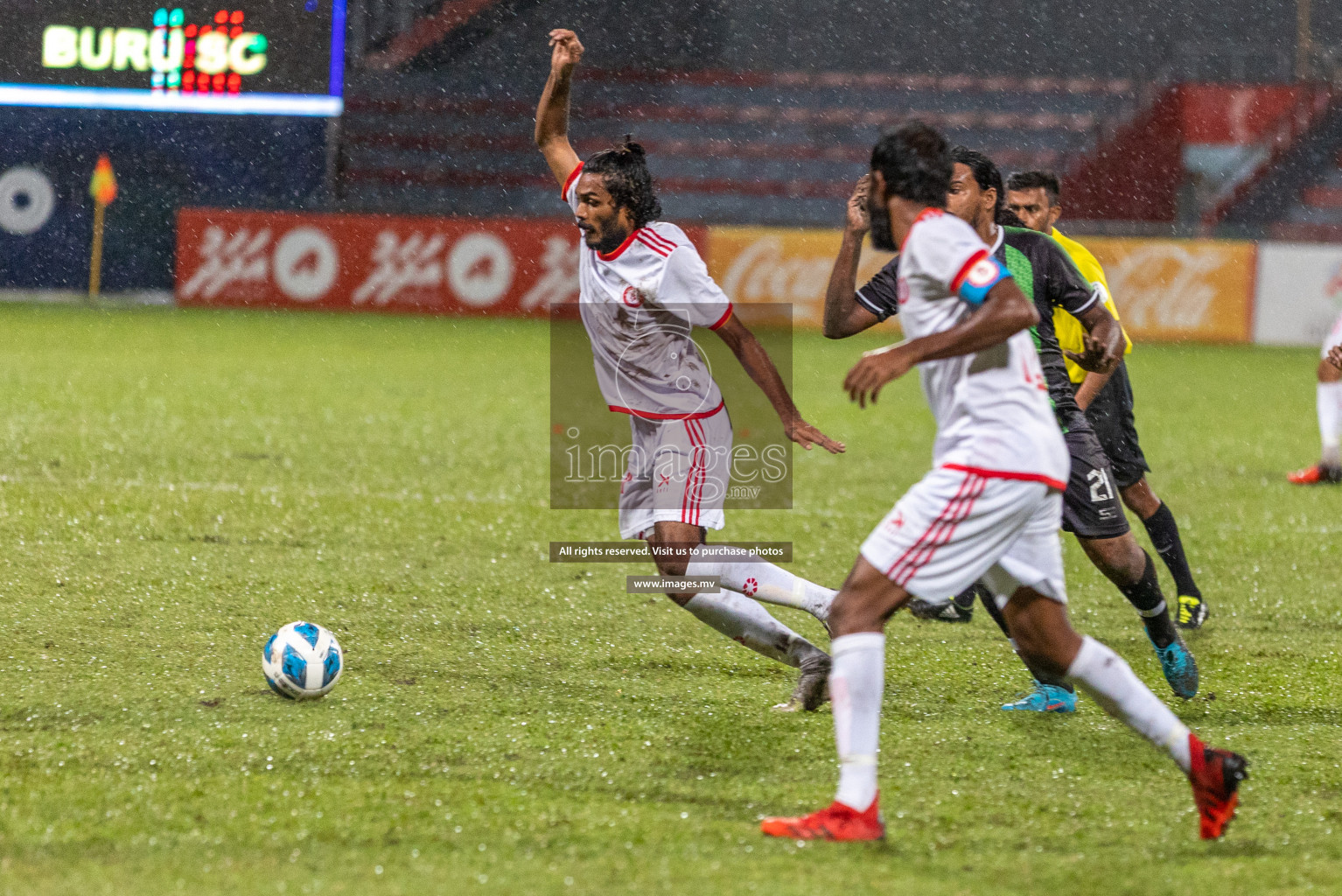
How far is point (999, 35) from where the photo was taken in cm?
3138

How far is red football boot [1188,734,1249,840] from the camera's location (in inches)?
138

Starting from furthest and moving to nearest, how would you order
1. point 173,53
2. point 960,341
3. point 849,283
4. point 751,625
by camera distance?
point 173,53
point 751,625
point 849,283
point 960,341

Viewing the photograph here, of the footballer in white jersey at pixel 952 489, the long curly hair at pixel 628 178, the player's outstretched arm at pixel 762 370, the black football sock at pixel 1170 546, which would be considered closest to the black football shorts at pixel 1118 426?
the black football sock at pixel 1170 546

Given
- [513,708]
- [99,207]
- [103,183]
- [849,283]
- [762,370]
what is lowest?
[513,708]

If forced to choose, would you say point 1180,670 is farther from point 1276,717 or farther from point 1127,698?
point 1127,698

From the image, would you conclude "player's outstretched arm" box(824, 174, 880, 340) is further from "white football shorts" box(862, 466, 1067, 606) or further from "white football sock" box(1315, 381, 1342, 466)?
"white football sock" box(1315, 381, 1342, 466)

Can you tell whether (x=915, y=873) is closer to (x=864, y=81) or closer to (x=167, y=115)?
(x=167, y=115)

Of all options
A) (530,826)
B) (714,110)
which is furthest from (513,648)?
(714,110)

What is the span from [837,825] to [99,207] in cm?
2322

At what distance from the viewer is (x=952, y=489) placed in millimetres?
3400

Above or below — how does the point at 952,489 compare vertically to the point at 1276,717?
above

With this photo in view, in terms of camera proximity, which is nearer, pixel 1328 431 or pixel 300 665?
pixel 300 665

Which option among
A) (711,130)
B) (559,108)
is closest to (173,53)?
(711,130)

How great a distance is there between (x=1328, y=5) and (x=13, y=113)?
25.9 meters
